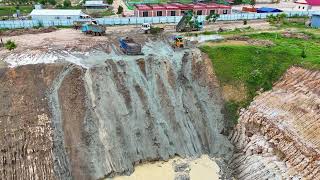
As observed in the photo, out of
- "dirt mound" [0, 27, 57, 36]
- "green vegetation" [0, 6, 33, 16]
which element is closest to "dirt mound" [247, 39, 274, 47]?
"dirt mound" [0, 27, 57, 36]

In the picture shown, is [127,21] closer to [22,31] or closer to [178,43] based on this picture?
[22,31]

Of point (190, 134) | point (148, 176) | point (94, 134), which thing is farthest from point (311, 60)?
point (94, 134)

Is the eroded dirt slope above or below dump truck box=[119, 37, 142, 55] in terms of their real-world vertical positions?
below

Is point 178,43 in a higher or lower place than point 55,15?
lower

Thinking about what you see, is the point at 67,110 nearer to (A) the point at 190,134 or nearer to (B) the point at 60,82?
(B) the point at 60,82

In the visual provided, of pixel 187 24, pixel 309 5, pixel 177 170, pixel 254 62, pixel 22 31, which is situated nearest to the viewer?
pixel 177 170

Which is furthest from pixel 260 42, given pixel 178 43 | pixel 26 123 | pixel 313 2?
pixel 313 2

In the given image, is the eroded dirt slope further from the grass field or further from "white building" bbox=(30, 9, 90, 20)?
"white building" bbox=(30, 9, 90, 20)
